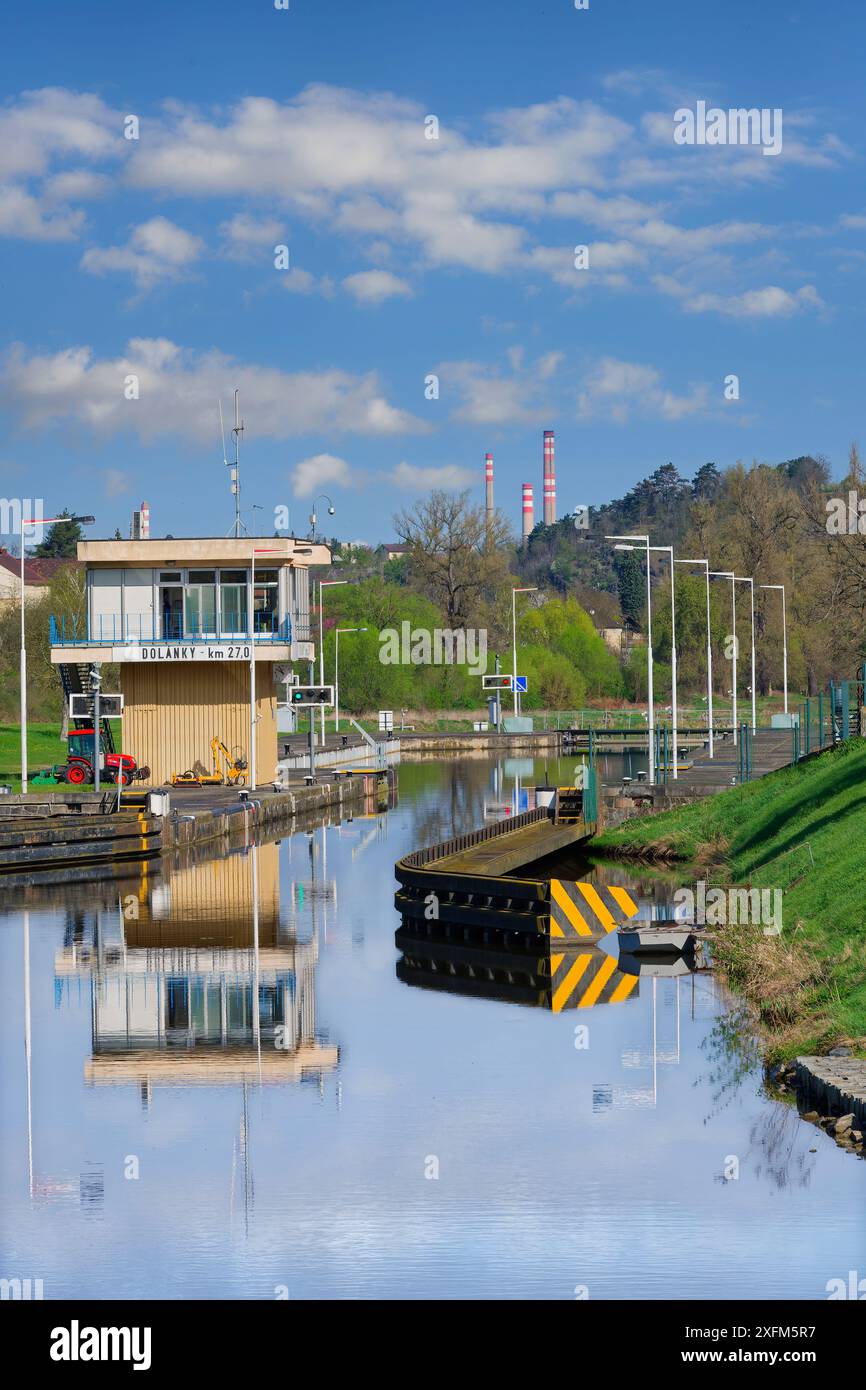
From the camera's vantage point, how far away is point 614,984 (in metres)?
26.6

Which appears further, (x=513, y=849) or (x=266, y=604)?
(x=266, y=604)

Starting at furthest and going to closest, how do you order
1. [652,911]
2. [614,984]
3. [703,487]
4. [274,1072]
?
[703,487]
[652,911]
[614,984]
[274,1072]

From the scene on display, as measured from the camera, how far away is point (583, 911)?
28938 mm

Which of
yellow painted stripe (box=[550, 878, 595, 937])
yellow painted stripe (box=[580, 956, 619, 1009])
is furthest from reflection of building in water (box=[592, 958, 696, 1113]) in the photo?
yellow painted stripe (box=[550, 878, 595, 937])

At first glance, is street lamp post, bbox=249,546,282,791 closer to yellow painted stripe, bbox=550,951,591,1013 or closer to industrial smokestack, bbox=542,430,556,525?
yellow painted stripe, bbox=550,951,591,1013

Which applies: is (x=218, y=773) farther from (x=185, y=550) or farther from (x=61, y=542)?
(x=61, y=542)

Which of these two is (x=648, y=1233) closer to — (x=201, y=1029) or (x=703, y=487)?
(x=201, y=1029)

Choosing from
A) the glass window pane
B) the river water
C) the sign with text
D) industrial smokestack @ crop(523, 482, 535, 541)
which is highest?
industrial smokestack @ crop(523, 482, 535, 541)

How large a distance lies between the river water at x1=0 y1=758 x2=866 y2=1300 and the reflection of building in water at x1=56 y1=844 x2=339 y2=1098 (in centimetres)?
7

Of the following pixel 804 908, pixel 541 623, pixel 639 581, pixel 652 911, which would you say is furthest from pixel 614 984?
pixel 639 581

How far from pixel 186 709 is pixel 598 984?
30386mm

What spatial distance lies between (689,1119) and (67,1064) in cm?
825

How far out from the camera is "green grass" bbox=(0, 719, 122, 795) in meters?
60.7

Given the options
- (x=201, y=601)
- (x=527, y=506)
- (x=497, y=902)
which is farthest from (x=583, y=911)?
(x=527, y=506)
